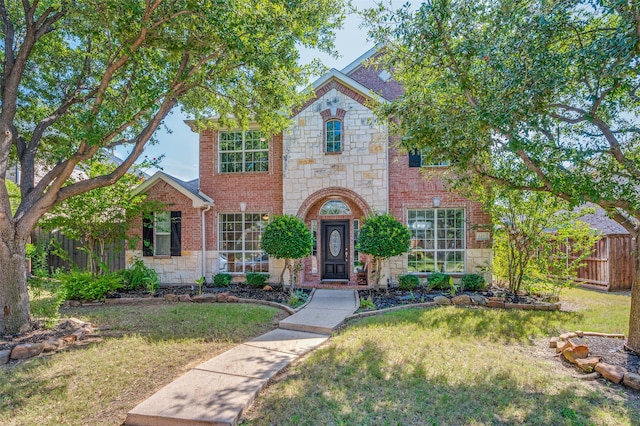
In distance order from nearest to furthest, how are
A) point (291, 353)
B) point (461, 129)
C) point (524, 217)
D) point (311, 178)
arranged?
point (291, 353)
point (461, 129)
point (524, 217)
point (311, 178)

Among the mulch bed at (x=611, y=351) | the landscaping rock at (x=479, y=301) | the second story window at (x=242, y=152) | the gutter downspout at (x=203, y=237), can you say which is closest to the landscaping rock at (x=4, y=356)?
the gutter downspout at (x=203, y=237)

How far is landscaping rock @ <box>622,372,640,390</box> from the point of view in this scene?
4.34 metres

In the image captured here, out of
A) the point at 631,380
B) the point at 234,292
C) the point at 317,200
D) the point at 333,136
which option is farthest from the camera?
the point at 317,200

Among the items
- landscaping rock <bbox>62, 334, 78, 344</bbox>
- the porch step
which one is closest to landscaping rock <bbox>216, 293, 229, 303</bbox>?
the porch step

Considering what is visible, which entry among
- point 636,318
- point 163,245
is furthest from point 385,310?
point 163,245

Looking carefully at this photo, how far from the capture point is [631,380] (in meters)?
4.39

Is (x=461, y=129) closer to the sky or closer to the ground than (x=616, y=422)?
closer to the sky

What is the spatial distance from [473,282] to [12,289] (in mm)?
11451

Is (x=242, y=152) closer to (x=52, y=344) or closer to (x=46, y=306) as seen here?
(x=46, y=306)

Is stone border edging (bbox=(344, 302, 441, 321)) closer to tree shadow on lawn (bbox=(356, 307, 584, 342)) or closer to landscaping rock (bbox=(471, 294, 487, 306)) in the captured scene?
tree shadow on lawn (bbox=(356, 307, 584, 342))

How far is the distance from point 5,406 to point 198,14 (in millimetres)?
6425

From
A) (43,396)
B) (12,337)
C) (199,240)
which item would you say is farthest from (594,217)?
(12,337)

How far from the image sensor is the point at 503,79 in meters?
5.18

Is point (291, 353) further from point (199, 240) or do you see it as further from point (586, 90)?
point (199, 240)
